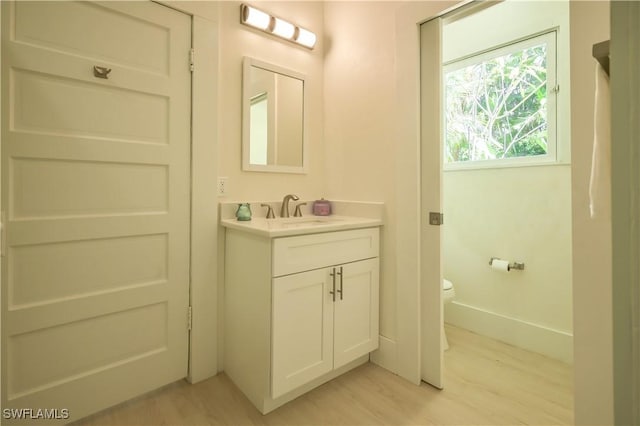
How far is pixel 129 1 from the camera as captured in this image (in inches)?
59.7

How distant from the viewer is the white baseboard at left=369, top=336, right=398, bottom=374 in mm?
1843

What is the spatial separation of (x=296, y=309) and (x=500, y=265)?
1.56 m

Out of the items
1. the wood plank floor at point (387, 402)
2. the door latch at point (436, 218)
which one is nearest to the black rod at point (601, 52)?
the door latch at point (436, 218)

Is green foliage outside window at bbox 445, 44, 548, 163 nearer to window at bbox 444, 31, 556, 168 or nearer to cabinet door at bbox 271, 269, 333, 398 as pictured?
window at bbox 444, 31, 556, 168

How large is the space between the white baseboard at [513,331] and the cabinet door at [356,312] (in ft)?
3.17

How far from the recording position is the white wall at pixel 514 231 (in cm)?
198

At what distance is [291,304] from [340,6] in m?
2.02

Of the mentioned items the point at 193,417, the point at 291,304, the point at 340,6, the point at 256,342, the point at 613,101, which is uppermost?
the point at 340,6

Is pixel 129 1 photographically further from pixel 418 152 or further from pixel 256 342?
pixel 256 342

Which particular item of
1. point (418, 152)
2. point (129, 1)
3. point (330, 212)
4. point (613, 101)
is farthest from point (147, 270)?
point (613, 101)

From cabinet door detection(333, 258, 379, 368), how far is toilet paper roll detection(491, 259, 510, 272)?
96 cm

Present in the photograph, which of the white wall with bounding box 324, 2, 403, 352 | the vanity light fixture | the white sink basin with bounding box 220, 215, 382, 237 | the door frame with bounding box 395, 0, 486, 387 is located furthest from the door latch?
the vanity light fixture

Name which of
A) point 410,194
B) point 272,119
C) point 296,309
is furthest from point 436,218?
point 272,119

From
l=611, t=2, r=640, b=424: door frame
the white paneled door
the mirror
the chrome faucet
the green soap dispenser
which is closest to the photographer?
l=611, t=2, r=640, b=424: door frame
